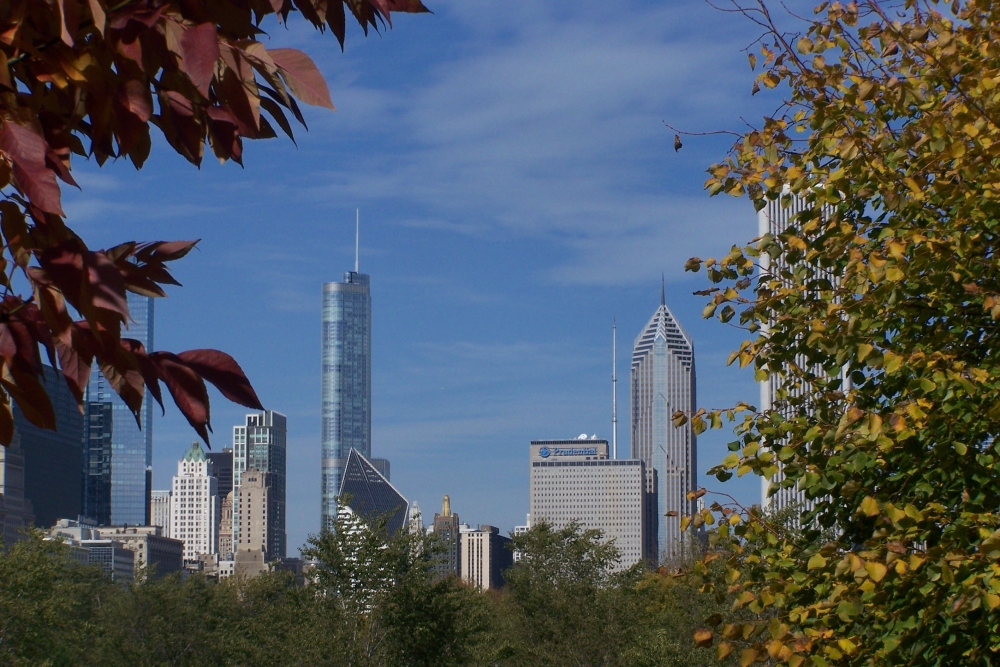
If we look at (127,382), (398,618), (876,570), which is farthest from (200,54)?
(398,618)

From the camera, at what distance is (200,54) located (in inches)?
82.7

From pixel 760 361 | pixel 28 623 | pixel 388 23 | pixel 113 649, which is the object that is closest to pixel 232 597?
pixel 113 649

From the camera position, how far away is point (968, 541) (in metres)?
6.19

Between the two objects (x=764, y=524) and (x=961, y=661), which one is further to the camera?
(x=764, y=524)

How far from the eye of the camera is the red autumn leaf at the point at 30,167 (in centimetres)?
196

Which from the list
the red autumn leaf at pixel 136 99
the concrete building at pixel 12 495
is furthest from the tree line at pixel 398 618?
the concrete building at pixel 12 495

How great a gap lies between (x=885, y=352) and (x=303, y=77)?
5083 millimetres

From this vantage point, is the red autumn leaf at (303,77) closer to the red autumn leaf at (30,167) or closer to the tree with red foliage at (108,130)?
the tree with red foliage at (108,130)

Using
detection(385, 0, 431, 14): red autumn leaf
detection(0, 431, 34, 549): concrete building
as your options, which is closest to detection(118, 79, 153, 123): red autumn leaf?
detection(385, 0, 431, 14): red autumn leaf

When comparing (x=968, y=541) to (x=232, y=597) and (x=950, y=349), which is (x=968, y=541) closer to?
(x=950, y=349)

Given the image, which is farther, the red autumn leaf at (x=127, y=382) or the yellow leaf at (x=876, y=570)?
the yellow leaf at (x=876, y=570)

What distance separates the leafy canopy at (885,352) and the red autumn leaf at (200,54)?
451 centimetres

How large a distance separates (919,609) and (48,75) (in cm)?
552

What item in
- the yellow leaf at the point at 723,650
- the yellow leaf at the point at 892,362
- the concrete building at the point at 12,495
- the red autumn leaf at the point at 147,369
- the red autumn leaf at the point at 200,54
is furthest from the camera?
the concrete building at the point at 12,495
